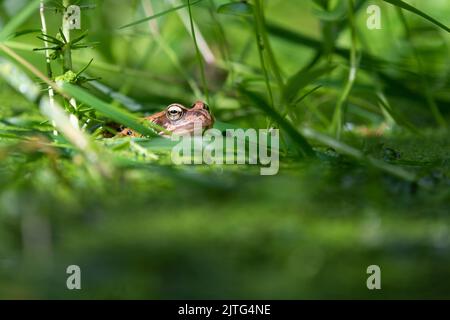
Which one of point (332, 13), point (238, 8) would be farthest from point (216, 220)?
point (332, 13)

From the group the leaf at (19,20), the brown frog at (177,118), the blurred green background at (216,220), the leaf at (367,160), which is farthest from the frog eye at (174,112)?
the leaf at (367,160)

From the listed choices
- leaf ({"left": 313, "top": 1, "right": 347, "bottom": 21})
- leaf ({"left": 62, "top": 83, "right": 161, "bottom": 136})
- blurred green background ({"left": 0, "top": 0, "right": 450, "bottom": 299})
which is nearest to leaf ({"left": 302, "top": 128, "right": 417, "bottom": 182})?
blurred green background ({"left": 0, "top": 0, "right": 450, "bottom": 299})

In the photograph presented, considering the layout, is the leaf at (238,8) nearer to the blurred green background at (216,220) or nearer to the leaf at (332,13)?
the blurred green background at (216,220)

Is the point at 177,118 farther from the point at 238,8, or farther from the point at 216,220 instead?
the point at 216,220
